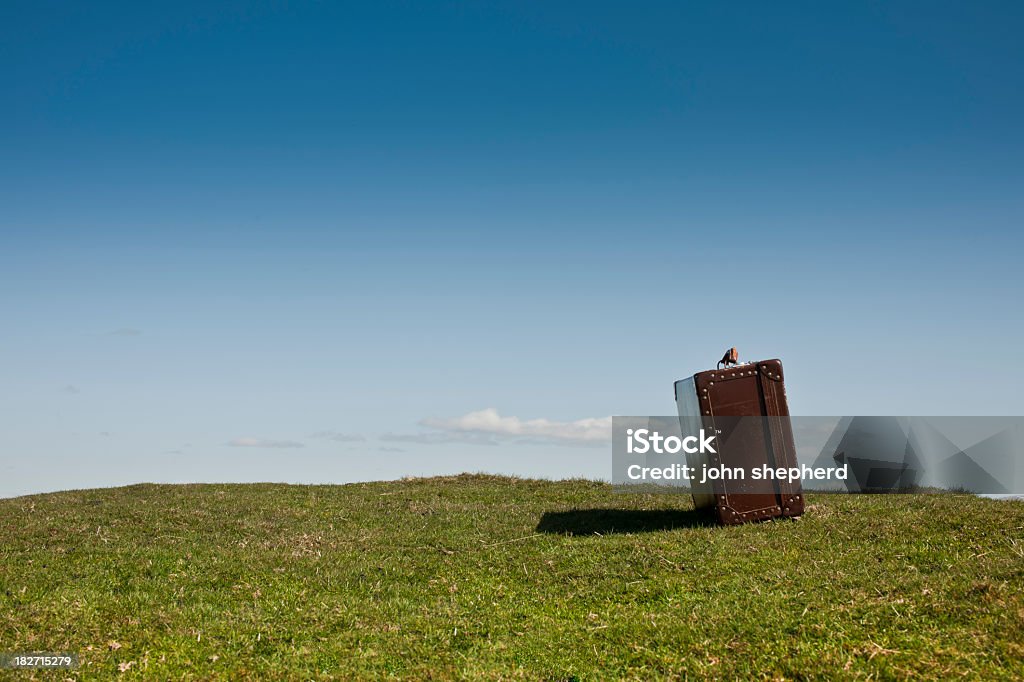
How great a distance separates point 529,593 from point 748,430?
664 cm

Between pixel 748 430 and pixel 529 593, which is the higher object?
pixel 748 430

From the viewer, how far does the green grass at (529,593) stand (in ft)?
34.8

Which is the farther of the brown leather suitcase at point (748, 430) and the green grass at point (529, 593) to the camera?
the brown leather suitcase at point (748, 430)

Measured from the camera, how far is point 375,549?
60.1 ft

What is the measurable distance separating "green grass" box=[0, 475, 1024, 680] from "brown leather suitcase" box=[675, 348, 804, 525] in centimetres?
63

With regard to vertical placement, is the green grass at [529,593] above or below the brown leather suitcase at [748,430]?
below

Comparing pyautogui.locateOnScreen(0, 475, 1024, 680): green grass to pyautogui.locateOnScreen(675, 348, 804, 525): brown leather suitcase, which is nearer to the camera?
pyautogui.locateOnScreen(0, 475, 1024, 680): green grass

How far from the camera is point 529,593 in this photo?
1412 centimetres

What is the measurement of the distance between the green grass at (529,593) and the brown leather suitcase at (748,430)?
632 mm

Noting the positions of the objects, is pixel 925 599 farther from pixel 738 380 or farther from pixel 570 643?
pixel 738 380

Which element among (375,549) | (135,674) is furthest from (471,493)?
(135,674)

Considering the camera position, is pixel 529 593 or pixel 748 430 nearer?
pixel 529 593

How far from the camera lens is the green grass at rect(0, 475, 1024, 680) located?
10.6 meters

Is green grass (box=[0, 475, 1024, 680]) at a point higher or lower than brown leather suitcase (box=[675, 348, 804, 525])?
lower
